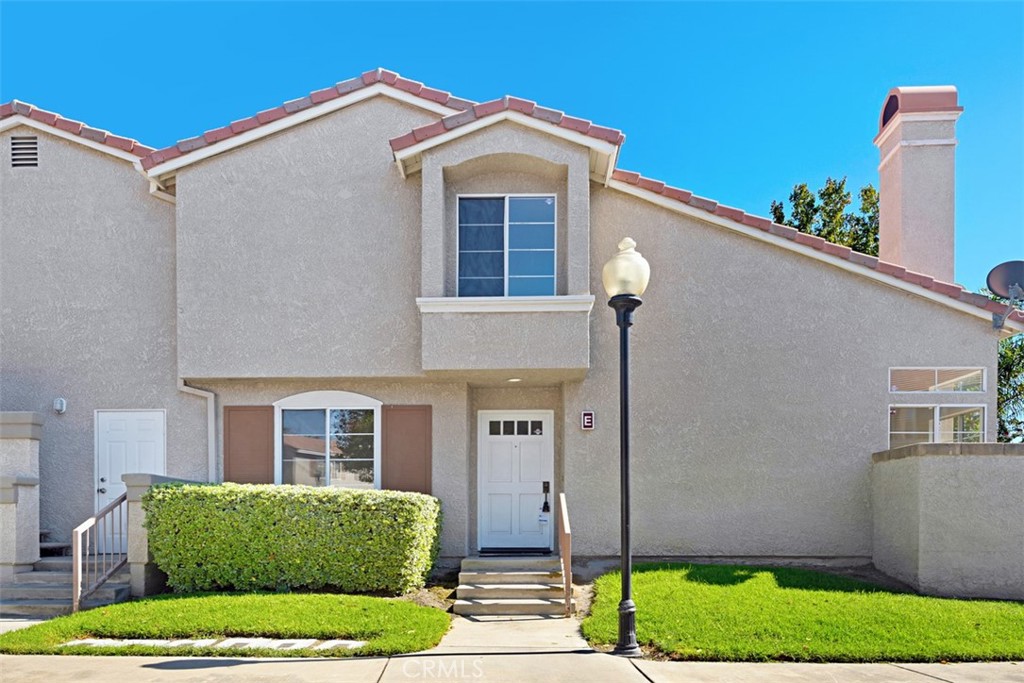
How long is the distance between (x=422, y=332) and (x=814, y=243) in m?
5.72

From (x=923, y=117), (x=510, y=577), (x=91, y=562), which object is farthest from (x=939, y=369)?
(x=91, y=562)

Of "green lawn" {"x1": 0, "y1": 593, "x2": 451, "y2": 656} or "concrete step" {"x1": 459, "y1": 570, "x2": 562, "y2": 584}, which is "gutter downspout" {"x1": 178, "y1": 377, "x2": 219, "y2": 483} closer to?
"green lawn" {"x1": 0, "y1": 593, "x2": 451, "y2": 656}

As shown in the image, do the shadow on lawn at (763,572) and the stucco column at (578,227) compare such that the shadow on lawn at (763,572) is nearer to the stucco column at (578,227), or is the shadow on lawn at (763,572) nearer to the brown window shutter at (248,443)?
the stucco column at (578,227)

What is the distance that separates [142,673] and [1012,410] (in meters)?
17.9

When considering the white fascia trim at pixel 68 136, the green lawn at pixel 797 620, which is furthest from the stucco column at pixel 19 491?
the green lawn at pixel 797 620

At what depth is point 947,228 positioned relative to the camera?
13.4 metres

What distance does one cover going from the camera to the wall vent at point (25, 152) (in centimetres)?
1269

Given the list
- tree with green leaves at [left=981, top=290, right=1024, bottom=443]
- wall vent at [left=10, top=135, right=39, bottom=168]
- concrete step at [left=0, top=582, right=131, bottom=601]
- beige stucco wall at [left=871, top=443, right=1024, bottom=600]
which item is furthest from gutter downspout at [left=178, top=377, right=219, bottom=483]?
tree with green leaves at [left=981, top=290, right=1024, bottom=443]

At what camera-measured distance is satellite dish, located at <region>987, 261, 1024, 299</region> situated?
11.8 m

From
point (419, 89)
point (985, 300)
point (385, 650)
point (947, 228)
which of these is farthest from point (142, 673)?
point (947, 228)

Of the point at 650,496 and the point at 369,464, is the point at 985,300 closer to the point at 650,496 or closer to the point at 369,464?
the point at 650,496

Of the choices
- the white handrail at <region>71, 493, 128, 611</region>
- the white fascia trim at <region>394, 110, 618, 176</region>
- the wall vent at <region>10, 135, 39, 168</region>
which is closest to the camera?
the white handrail at <region>71, 493, 128, 611</region>

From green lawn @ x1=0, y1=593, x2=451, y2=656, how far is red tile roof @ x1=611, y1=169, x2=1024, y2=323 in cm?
658

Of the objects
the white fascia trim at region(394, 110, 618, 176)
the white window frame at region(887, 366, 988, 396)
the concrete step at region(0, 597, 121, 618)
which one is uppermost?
the white fascia trim at region(394, 110, 618, 176)
